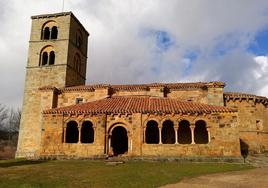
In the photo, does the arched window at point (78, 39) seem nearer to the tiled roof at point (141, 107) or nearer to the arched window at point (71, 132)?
the tiled roof at point (141, 107)

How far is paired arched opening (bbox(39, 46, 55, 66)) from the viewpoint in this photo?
1307 inches

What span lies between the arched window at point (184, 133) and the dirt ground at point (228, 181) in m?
8.48

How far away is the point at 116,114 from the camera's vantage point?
73.2ft

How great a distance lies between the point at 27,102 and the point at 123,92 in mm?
11012

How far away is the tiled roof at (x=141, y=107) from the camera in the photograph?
22.0 m

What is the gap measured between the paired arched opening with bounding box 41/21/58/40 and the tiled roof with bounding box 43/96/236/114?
13.3m

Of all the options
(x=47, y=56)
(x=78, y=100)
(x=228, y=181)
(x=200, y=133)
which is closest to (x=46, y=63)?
(x=47, y=56)

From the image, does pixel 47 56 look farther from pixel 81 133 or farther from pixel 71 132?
pixel 81 133

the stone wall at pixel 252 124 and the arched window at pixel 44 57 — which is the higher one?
the arched window at pixel 44 57

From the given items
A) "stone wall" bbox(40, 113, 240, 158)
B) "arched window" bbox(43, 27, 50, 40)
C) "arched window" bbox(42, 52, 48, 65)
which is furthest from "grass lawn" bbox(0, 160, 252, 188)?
"arched window" bbox(43, 27, 50, 40)

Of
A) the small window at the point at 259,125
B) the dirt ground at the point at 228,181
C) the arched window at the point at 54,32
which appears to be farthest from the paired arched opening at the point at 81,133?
the small window at the point at 259,125

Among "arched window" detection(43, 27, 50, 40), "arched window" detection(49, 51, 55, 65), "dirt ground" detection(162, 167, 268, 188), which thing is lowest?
"dirt ground" detection(162, 167, 268, 188)

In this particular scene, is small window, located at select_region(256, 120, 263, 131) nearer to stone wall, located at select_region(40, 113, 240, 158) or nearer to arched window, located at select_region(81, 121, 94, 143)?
stone wall, located at select_region(40, 113, 240, 158)

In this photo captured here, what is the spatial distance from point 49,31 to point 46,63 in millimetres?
4062
